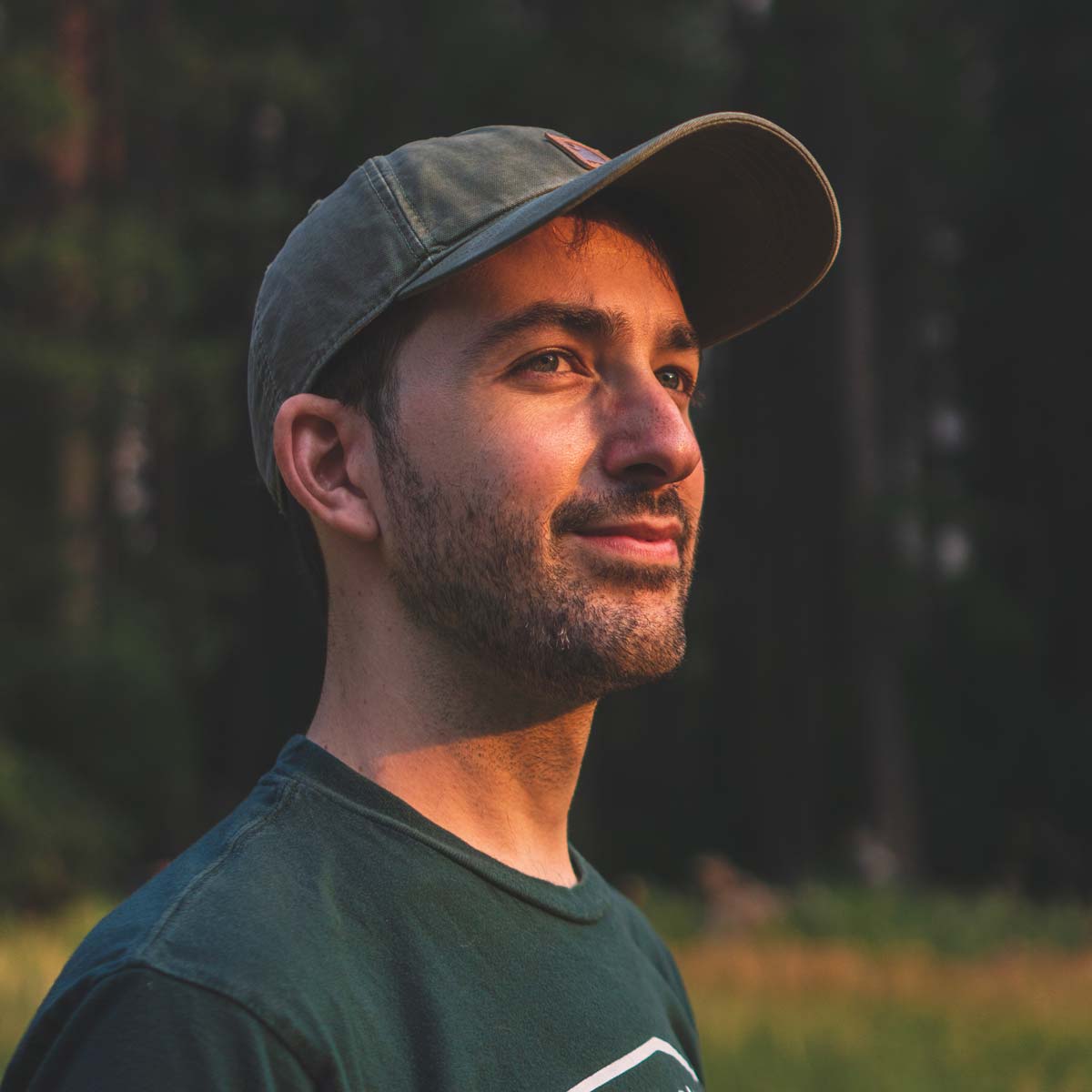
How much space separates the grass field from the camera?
667 centimetres

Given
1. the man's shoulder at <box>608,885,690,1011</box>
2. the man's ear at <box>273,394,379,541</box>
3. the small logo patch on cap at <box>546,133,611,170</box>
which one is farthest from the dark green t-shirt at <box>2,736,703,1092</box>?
the small logo patch on cap at <box>546,133,611,170</box>

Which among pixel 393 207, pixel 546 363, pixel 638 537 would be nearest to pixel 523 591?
pixel 638 537

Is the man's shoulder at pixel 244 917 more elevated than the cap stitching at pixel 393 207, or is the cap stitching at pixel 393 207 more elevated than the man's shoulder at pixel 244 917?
the cap stitching at pixel 393 207

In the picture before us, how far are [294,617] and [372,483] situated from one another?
2123 cm

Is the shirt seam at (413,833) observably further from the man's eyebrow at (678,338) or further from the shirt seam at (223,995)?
the man's eyebrow at (678,338)

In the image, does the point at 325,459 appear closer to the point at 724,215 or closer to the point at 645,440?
the point at 645,440

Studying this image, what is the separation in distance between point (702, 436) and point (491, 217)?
2051cm

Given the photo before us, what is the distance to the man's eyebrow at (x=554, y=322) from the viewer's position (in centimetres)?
205

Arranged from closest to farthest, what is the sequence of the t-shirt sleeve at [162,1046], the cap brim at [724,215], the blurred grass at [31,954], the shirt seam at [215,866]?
the t-shirt sleeve at [162,1046], the shirt seam at [215,866], the cap brim at [724,215], the blurred grass at [31,954]

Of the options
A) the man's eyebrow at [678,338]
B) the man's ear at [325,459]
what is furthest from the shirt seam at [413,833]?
the man's eyebrow at [678,338]

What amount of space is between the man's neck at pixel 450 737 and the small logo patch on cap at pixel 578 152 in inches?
28.7

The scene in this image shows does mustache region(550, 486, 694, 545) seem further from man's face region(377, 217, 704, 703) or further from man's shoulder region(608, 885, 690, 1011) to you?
man's shoulder region(608, 885, 690, 1011)

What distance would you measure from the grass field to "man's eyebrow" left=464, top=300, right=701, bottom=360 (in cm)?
498

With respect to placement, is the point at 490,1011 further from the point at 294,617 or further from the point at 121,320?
the point at 294,617
